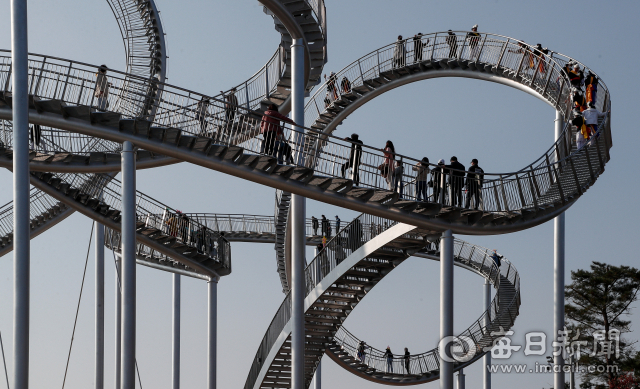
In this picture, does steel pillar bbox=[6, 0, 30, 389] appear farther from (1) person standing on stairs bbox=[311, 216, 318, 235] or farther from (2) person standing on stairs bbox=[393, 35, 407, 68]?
(1) person standing on stairs bbox=[311, 216, 318, 235]

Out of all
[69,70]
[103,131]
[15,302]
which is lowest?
[15,302]

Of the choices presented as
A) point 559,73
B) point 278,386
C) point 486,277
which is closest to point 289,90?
point 559,73

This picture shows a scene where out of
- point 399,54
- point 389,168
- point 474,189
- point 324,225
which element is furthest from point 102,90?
point 324,225

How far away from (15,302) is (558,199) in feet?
41.6

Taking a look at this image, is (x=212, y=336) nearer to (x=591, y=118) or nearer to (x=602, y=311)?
(x=591, y=118)

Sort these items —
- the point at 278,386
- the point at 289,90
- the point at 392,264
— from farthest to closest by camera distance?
the point at 278,386
the point at 289,90
the point at 392,264

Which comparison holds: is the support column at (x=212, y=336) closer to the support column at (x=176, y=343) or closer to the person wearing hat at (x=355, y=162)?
the support column at (x=176, y=343)

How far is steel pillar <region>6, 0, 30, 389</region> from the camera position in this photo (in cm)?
1264

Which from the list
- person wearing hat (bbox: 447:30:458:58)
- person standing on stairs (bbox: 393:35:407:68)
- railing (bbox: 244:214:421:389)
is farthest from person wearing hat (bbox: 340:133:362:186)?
person standing on stairs (bbox: 393:35:407:68)

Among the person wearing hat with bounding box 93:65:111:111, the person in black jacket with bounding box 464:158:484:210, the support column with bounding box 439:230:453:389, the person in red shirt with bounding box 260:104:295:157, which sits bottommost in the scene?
the support column with bounding box 439:230:453:389

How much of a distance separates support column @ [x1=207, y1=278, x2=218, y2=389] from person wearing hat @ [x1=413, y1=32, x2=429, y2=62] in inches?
383

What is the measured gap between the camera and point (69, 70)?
1712 centimetres

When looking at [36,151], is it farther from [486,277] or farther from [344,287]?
[486,277]

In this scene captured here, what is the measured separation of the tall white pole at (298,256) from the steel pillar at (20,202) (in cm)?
699
